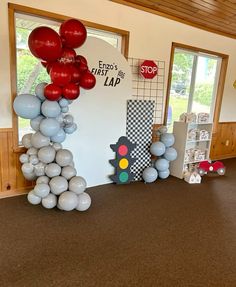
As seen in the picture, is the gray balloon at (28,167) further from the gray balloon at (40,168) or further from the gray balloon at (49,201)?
the gray balloon at (49,201)

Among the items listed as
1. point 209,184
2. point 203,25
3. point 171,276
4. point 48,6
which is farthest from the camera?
point 203,25

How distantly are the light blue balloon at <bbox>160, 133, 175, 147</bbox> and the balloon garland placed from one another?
1.65m

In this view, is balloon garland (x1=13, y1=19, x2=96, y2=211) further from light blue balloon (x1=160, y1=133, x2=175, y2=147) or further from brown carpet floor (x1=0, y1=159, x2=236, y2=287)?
light blue balloon (x1=160, y1=133, x2=175, y2=147)

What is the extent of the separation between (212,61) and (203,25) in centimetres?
91

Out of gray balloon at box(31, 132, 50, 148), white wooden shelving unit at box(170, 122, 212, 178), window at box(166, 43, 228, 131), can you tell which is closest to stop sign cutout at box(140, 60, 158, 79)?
window at box(166, 43, 228, 131)

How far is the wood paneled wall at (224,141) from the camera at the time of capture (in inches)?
205

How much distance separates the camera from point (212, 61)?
494 cm

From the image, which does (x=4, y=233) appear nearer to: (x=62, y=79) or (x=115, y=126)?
(x=62, y=79)

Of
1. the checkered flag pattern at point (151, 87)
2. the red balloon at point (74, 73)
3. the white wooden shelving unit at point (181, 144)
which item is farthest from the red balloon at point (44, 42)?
the white wooden shelving unit at point (181, 144)

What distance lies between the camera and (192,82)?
4695mm

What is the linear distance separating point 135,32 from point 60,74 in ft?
6.00

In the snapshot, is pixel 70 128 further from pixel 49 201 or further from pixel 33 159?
pixel 49 201

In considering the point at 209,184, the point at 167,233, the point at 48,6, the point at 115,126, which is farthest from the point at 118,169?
the point at 48,6

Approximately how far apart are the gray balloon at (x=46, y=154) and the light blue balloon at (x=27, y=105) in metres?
0.38
